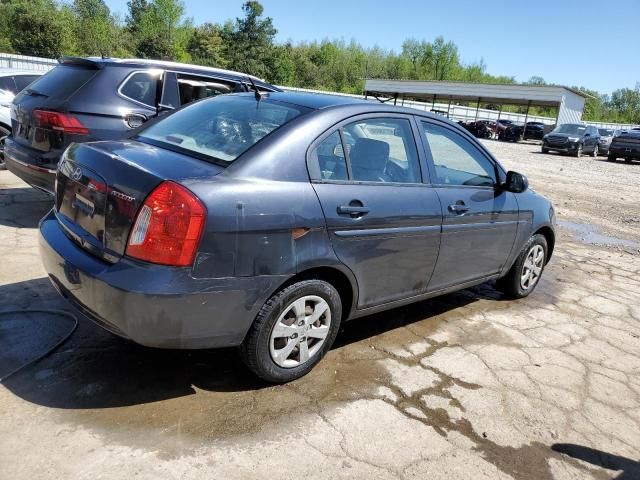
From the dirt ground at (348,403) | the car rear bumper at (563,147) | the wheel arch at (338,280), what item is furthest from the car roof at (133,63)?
the car rear bumper at (563,147)

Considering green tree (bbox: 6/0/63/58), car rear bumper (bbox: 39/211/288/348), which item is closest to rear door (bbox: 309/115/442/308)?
car rear bumper (bbox: 39/211/288/348)

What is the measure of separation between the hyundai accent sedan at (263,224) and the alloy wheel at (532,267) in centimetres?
119

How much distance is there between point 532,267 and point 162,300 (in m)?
3.90

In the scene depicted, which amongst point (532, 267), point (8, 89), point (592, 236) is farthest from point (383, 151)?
point (8, 89)

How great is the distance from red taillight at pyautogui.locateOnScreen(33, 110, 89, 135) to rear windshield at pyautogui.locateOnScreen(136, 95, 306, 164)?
6.77ft

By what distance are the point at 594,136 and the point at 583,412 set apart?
28.7 m

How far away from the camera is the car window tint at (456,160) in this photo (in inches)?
156

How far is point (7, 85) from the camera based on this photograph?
8.48 m

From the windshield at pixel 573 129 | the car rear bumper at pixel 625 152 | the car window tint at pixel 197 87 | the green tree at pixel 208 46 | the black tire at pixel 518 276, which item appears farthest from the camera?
the green tree at pixel 208 46

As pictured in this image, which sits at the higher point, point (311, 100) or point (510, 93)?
point (510, 93)

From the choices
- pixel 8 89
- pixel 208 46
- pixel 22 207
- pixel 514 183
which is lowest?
pixel 22 207

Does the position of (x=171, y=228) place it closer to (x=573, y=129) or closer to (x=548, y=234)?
(x=548, y=234)

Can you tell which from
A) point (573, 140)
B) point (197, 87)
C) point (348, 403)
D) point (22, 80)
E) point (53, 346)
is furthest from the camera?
point (573, 140)

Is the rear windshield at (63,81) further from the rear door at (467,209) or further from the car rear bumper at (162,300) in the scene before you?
the rear door at (467,209)
